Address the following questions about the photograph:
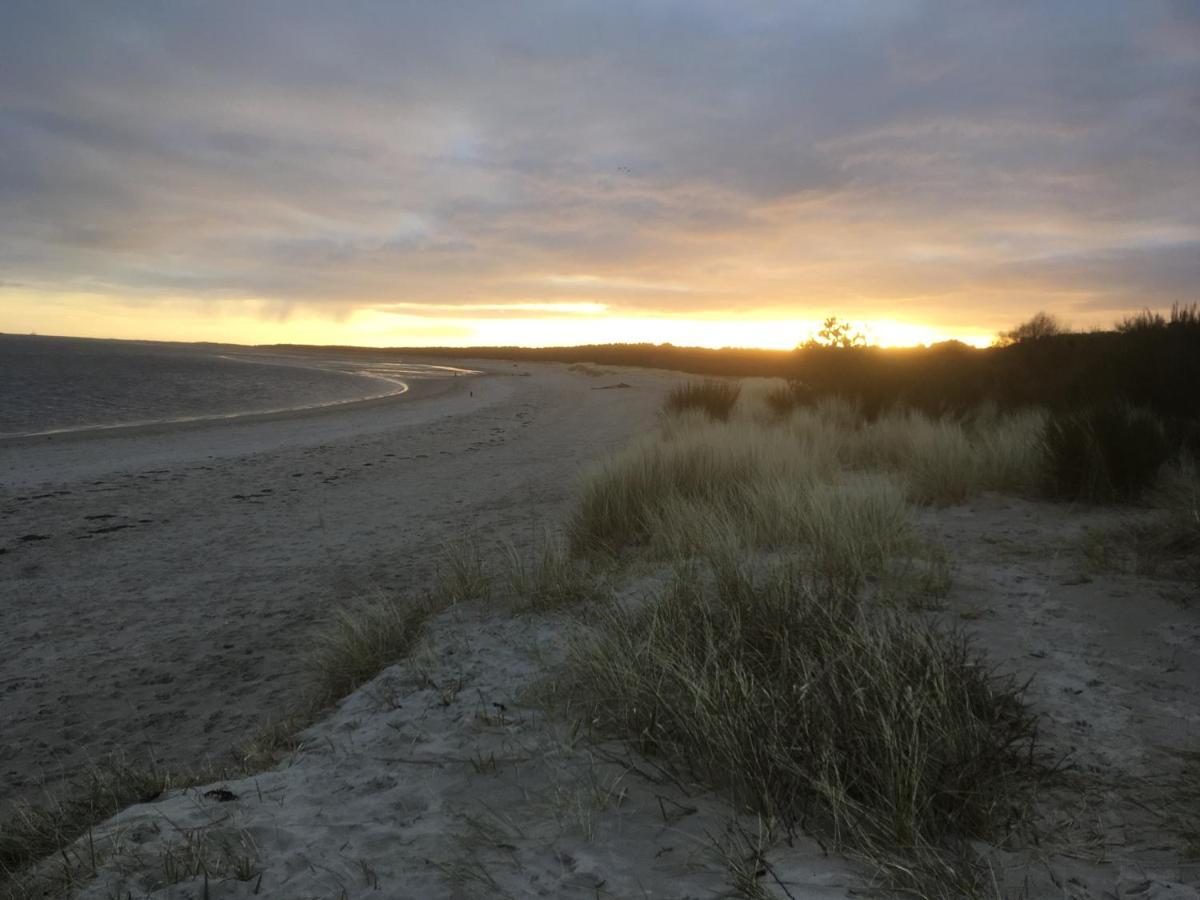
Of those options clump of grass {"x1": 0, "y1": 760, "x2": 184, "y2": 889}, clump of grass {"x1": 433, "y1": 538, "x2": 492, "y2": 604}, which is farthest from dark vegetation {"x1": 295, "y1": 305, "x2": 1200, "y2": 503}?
clump of grass {"x1": 0, "y1": 760, "x2": 184, "y2": 889}

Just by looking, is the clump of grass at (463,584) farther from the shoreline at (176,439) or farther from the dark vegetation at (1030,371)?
the shoreline at (176,439)

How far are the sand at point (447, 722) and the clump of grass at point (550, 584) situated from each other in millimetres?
166

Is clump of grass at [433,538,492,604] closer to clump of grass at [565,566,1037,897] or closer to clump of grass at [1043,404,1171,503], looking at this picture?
clump of grass at [565,566,1037,897]

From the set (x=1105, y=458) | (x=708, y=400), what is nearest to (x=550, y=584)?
(x=1105, y=458)

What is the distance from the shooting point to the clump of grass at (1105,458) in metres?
6.26

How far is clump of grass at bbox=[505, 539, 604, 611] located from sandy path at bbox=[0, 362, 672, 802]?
1.51 meters

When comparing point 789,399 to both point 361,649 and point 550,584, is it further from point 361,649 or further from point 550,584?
point 361,649

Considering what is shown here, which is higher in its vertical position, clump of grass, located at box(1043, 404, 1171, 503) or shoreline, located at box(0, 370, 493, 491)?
clump of grass, located at box(1043, 404, 1171, 503)

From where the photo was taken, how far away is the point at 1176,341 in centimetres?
958

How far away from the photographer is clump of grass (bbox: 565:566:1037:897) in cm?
223

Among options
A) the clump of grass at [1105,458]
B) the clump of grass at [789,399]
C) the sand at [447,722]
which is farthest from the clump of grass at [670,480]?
the clump of grass at [789,399]

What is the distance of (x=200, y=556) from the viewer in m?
7.59

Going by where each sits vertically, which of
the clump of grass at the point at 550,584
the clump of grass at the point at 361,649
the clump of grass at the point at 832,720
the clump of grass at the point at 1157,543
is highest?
the clump of grass at the point at 1157,543

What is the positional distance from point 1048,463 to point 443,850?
248 inches
